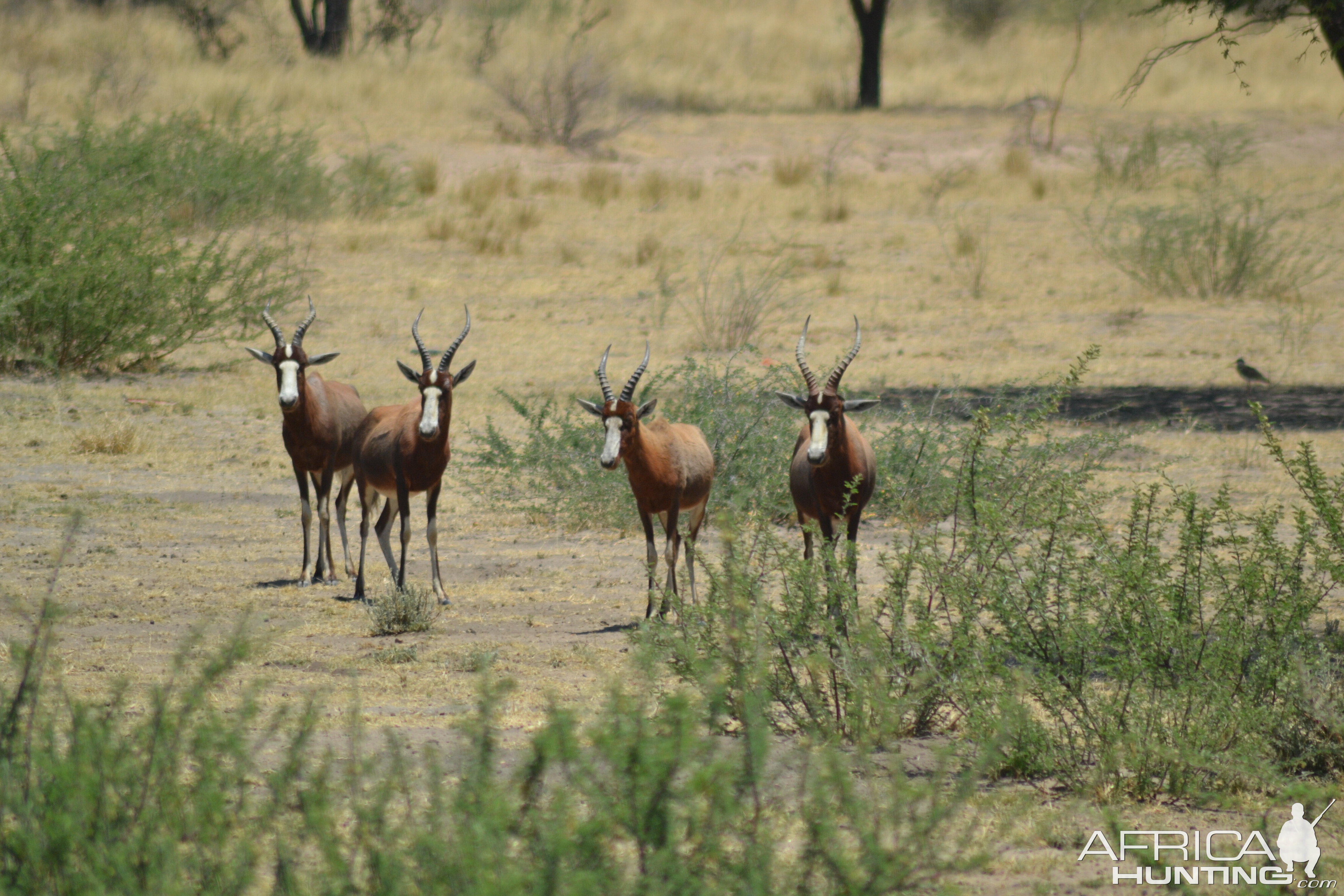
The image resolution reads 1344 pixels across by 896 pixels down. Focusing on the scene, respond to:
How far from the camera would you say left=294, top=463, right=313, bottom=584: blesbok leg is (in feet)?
30.0

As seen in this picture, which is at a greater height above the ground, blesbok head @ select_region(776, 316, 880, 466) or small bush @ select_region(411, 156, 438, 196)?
small bush @ select_region(411, 156, 438, 196)

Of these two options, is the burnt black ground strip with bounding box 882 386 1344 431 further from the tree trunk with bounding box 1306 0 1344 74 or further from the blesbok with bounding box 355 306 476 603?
the blesbok with bounding box 355 306 476 603

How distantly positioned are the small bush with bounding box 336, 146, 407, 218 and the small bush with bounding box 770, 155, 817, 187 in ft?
23.0

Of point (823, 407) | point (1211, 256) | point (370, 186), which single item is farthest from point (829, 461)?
point (370, 186)

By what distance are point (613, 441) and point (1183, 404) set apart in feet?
28.5

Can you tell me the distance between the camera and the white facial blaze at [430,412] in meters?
8.50

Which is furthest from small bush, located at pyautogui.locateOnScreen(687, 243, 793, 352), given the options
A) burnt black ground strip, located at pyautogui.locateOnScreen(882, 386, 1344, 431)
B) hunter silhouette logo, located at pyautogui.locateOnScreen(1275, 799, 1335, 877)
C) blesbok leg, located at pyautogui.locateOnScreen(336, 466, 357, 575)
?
hunter silhouette logo, located at pyautogui.locateOnScreen(1275, 799, 1335, 877)

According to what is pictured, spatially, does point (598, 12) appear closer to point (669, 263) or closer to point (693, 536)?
point (669, 263)

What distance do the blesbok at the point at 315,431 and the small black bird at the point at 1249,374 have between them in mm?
9610

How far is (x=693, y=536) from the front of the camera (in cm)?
972

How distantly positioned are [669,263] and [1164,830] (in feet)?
56.7

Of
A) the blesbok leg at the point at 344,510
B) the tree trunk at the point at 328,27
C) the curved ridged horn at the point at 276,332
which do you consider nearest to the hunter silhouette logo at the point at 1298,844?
the blesbok leg at the point at 344,510

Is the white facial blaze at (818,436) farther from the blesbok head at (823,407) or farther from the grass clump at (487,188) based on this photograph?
the grass clump at (487,188)

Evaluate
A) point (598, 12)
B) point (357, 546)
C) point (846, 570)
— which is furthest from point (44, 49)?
point (846, 570)
